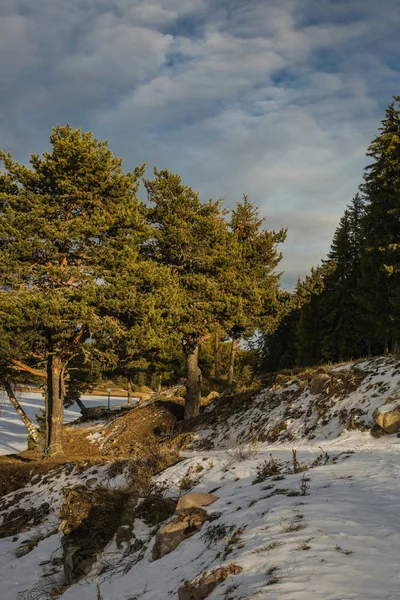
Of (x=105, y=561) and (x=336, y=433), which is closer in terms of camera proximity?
(x=105, y=561)

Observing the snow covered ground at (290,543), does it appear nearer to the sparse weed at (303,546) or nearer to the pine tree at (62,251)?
the sparse weed at (303,546)

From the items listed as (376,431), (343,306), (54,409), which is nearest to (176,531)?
(376,431)

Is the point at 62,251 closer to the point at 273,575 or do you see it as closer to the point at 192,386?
the point at 192,386

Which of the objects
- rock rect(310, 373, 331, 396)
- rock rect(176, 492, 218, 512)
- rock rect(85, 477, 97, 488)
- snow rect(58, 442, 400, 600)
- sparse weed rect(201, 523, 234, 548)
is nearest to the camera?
snow rect(58, 442, 400, 600)

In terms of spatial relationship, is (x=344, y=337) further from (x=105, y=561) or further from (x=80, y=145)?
(x=105, y=561)

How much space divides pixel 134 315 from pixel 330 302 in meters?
24.7

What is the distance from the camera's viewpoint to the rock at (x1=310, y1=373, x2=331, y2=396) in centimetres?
1514

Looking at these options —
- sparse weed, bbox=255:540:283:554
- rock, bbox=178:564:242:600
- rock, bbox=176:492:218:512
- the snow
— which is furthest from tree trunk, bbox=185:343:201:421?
rock, bbox=178:564:242:600

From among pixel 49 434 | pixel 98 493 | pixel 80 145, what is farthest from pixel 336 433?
pixel 80 145

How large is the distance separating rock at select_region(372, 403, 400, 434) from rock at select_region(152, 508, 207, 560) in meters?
5.73

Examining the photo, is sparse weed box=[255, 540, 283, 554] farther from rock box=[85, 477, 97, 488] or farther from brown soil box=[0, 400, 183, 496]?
brown soil box=[0, 400, 183, 496]

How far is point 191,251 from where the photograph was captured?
→ 21.8 metres

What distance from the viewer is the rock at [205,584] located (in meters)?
4.39

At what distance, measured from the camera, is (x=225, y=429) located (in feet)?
62.1
